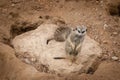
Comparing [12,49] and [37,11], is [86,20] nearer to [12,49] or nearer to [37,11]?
[37,11]

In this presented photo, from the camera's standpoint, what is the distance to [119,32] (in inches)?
179

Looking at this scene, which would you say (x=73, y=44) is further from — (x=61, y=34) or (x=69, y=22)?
(x=69, y=22)

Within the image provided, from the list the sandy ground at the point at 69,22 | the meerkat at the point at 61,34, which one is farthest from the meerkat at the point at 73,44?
the sandy ground at the point at 69,22

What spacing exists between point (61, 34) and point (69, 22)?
61 centimetres

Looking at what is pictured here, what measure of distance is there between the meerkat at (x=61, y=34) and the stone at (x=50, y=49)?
50 millimetres

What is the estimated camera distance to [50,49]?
13.0 feet

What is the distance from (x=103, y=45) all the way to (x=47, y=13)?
3.74 feet

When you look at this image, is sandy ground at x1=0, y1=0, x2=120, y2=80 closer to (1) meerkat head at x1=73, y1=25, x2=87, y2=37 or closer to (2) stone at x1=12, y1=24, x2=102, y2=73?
(2) stone at x1=12, y1=24, x2=102, y2=73

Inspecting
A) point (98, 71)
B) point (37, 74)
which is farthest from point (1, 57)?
point (98, 71)

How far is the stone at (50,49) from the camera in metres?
3.73

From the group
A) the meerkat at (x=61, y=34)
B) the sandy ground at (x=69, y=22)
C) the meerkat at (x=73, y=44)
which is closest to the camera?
the sandy ground at (x=69, y=22)

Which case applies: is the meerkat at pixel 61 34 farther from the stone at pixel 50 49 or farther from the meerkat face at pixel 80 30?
the meerkat face at pixel 80 30

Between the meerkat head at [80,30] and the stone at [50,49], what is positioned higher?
the meerkat head at [80,30]

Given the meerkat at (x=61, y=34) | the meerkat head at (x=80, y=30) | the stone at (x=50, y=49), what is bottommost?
the stone at (x=50, y=49)
